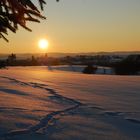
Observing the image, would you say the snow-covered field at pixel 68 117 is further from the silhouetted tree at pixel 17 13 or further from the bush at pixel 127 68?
the bush at pixel 127 68

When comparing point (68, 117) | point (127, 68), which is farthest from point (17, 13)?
point (127, 68)

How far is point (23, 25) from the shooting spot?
5.06 metres

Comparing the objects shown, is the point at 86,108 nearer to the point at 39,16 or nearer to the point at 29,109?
the point at 29,109

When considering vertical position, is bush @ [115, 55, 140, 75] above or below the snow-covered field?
below

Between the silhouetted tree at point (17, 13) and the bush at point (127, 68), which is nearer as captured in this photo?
the silhouetted tree at point (17, 13)

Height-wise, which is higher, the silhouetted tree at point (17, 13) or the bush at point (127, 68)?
the silhouetted tree at point (17, 13)

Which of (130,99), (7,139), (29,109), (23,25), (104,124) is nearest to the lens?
(7,139)

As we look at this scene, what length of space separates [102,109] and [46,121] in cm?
112

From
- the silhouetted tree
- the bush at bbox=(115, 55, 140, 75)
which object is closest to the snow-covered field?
the silhouetted tree

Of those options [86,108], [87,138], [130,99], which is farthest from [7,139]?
[130,99]

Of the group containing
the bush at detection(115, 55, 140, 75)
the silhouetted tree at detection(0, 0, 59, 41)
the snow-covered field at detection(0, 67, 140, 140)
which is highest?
the silhouetted tree at detection(0, 0, 59, 41)

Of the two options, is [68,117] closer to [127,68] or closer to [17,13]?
[17,13]

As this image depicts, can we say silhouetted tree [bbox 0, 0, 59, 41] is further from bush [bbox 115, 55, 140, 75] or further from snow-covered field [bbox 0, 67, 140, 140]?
bush [bbox 115, 55, 140, 75]

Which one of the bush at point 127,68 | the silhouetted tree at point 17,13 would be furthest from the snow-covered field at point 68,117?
the bush at point 127,68
